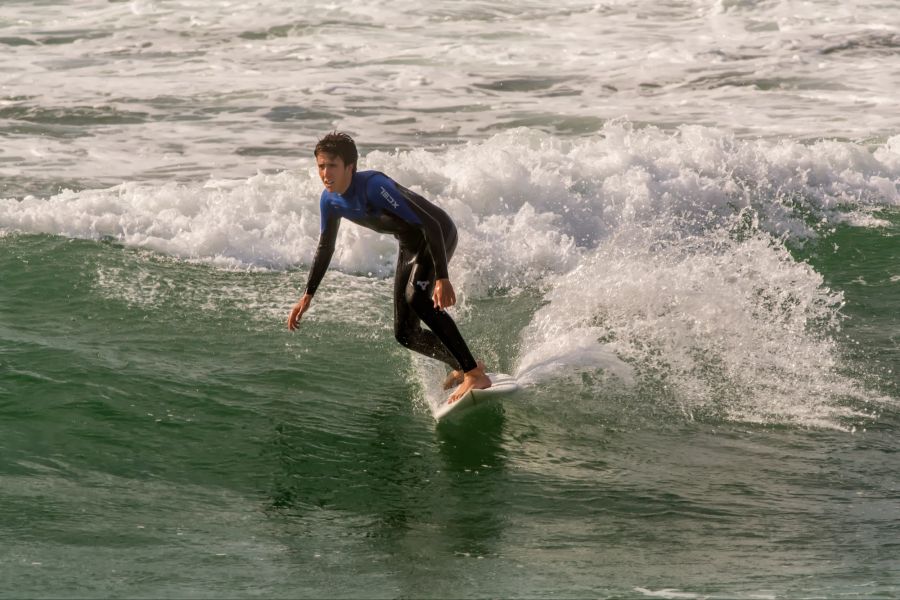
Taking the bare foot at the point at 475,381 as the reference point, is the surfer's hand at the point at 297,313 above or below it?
above

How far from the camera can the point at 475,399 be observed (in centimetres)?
675

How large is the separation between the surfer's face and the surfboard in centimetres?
142

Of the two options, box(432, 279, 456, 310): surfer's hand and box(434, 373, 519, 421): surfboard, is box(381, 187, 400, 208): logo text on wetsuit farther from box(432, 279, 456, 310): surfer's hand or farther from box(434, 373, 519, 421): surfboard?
box(434, 373, 519, 421): surfboard

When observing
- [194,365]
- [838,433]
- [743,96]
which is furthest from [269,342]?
[743,96]

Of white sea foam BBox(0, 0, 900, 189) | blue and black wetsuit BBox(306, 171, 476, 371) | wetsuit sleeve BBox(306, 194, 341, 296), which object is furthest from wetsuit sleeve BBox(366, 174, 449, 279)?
white sea foam BBox(0, 0, 900, 189)

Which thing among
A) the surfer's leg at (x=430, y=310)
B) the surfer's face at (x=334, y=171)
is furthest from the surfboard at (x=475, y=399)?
the surfer's face at (x=334, y=171)

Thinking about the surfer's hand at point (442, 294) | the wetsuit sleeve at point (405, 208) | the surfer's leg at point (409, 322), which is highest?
the wetsuit sleeve at point (405, 208)

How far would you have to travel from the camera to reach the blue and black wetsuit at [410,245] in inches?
255

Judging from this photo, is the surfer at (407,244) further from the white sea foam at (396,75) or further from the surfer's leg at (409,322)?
the white sea foam at (396,75)

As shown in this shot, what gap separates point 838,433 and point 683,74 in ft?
41.7

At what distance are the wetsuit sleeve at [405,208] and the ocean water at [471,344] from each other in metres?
1.13

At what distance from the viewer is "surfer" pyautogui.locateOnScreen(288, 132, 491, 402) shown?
627 cm

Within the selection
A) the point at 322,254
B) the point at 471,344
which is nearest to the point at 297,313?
the point at 322,254

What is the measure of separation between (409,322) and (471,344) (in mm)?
1415
